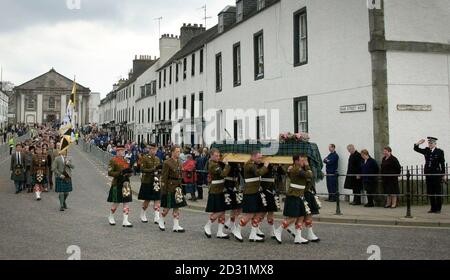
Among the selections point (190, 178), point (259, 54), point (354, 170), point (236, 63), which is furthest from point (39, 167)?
point (354, 170)

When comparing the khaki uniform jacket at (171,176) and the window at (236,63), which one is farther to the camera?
the window at (236,63)

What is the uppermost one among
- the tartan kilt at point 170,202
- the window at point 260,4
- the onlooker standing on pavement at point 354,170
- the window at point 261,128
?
the window at point 260,4

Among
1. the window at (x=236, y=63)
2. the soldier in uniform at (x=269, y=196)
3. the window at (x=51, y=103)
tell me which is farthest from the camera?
the window at (x=51, y=103)

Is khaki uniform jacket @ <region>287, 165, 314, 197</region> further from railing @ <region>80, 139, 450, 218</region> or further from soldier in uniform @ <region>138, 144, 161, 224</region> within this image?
soldier in uniform @ <region>138, 144, 161, 224</region>

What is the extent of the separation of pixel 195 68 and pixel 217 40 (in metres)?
4.56

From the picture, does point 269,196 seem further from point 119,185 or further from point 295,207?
point 119,185

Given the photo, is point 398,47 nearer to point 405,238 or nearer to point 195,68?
point 405,238

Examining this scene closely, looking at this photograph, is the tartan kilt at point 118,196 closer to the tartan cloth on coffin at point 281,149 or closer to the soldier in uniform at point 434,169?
the tartan cloth on coffin at point 281,149

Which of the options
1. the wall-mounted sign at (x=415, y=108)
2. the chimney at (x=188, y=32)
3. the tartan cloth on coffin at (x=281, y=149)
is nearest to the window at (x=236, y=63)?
the wall-mounted sign at (x=415, y=108)

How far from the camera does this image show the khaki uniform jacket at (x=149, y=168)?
39.3ft

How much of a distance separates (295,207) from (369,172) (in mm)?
5725

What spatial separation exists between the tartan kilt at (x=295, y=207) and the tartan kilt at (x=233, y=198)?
1.29 metres

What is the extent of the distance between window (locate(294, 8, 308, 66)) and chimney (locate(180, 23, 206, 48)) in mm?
24131
